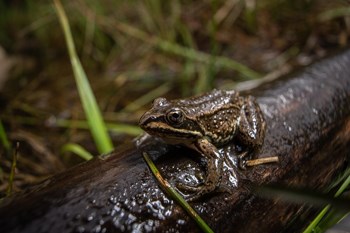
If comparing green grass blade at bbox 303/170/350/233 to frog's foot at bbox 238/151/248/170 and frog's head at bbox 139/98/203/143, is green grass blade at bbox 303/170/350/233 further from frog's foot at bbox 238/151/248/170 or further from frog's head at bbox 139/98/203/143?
frog's head at bbox 139/98/203/143

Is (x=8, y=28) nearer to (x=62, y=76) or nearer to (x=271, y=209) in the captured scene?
(x=62, y=76)

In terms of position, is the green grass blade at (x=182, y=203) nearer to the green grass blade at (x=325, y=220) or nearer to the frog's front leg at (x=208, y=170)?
the frog's front leg at (x=208, y=170)

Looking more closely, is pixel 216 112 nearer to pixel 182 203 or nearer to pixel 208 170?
pixel 208 170

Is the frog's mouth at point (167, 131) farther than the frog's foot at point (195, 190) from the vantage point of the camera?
Yes

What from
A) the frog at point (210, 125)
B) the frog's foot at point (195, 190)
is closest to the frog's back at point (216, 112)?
the frog at point (210, 125)

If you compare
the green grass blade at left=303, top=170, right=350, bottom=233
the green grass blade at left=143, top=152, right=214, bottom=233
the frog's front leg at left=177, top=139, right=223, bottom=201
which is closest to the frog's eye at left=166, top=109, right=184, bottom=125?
the frog's front leg at left=177, top=139, right=223, bottom=201

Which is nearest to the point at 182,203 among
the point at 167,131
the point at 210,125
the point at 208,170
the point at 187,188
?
the point at 187,188
